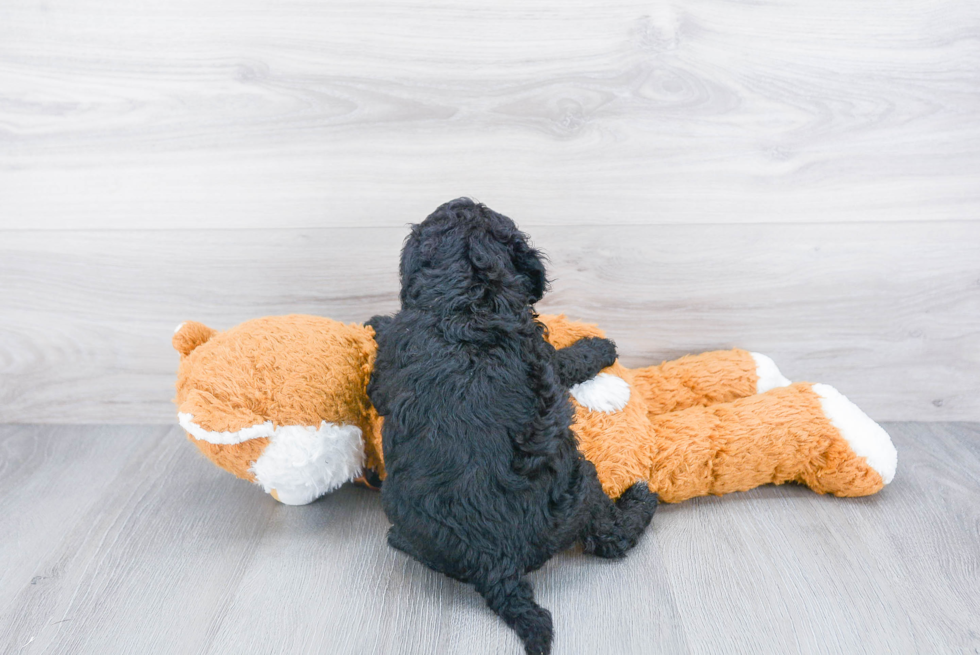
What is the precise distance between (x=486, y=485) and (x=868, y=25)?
99 cm

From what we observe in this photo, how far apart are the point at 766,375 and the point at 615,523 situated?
1.40ft

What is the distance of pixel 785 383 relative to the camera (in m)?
1.17

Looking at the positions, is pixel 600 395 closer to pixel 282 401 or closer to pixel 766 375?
pixel 766 375

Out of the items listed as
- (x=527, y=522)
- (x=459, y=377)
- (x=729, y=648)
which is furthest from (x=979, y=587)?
(x=459, y=377)

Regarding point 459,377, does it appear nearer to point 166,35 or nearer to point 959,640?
point 959,640

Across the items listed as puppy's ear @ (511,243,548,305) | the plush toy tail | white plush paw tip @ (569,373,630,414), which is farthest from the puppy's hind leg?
the plush toy tail

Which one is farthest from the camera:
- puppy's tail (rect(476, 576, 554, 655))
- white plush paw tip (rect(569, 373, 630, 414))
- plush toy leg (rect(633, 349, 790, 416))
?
plush toy leg (rect(633, 349, 790, 416))

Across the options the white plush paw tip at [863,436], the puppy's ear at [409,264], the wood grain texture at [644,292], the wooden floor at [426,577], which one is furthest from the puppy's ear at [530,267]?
the white plush paw tip at [863,436]

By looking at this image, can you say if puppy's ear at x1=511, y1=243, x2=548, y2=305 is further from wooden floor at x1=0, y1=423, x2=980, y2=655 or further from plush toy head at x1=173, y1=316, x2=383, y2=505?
wooden floor at x1=0, y1=423, x2=980, y2=655

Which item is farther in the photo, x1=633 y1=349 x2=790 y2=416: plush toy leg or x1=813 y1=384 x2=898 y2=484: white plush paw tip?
x1=633 y1=349 x2=790 y2=416: plush toy leg

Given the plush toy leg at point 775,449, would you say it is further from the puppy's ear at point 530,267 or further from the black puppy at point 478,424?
the puppy's ear at point 530,267

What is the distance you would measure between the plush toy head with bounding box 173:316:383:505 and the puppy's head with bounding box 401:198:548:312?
0.19 metres

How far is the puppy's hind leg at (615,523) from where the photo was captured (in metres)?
0.93

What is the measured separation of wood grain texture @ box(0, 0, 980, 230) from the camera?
1.09 meters
